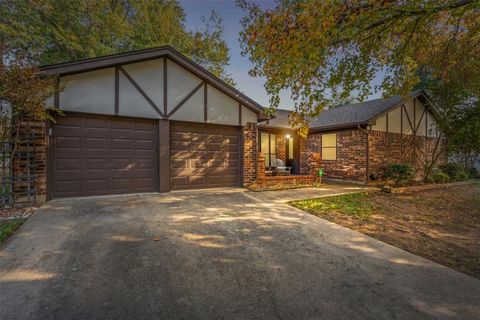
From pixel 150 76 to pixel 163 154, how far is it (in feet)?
8.34

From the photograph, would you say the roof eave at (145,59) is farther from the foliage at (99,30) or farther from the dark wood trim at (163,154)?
the foliage at (99,30)

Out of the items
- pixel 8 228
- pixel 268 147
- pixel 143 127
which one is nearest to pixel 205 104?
pixel 143 127

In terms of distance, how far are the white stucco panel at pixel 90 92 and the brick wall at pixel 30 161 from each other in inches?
33.3

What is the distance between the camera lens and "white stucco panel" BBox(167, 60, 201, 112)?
757 centimetres

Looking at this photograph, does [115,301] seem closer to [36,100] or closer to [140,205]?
[140,205]

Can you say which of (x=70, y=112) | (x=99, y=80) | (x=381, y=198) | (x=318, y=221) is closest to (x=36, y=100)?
(x=70, y=112)

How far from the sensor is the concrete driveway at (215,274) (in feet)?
6.84

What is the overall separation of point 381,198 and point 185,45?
14.5 m

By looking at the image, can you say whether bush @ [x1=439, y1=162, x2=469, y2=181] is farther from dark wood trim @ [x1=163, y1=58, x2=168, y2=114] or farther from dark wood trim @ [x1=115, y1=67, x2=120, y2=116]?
dark wood trim @ [x1=115, y1=67, x2=120, y2=116]

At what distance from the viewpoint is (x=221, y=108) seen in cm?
846

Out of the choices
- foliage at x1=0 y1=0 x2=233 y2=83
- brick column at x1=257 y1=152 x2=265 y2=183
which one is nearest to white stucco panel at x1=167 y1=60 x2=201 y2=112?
brick column at x1=257 y1=152 x2=265 y2=183

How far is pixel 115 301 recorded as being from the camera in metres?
2.15

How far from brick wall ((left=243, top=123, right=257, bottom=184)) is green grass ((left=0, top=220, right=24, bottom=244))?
20.9 ft

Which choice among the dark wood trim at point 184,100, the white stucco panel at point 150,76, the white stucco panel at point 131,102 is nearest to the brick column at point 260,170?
the dark wood trim at point 184,100
